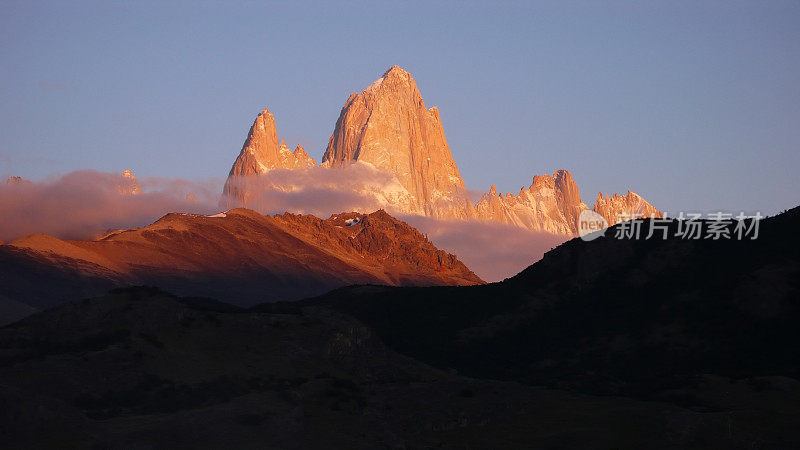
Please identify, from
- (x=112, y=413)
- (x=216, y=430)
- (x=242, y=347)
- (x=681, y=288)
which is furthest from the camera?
(x=681, y=288)

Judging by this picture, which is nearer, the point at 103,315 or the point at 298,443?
the point at 298,443

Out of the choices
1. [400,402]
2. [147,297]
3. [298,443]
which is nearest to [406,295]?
[147,297]

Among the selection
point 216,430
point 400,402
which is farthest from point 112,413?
point 400,402

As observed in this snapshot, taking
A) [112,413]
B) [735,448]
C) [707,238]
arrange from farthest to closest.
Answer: [707,238]
[112,413]
[735,448]

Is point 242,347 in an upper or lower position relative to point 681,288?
lower

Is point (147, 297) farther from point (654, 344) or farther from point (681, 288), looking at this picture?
point (681, 288)

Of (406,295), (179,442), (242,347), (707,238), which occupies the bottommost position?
(179,442)
